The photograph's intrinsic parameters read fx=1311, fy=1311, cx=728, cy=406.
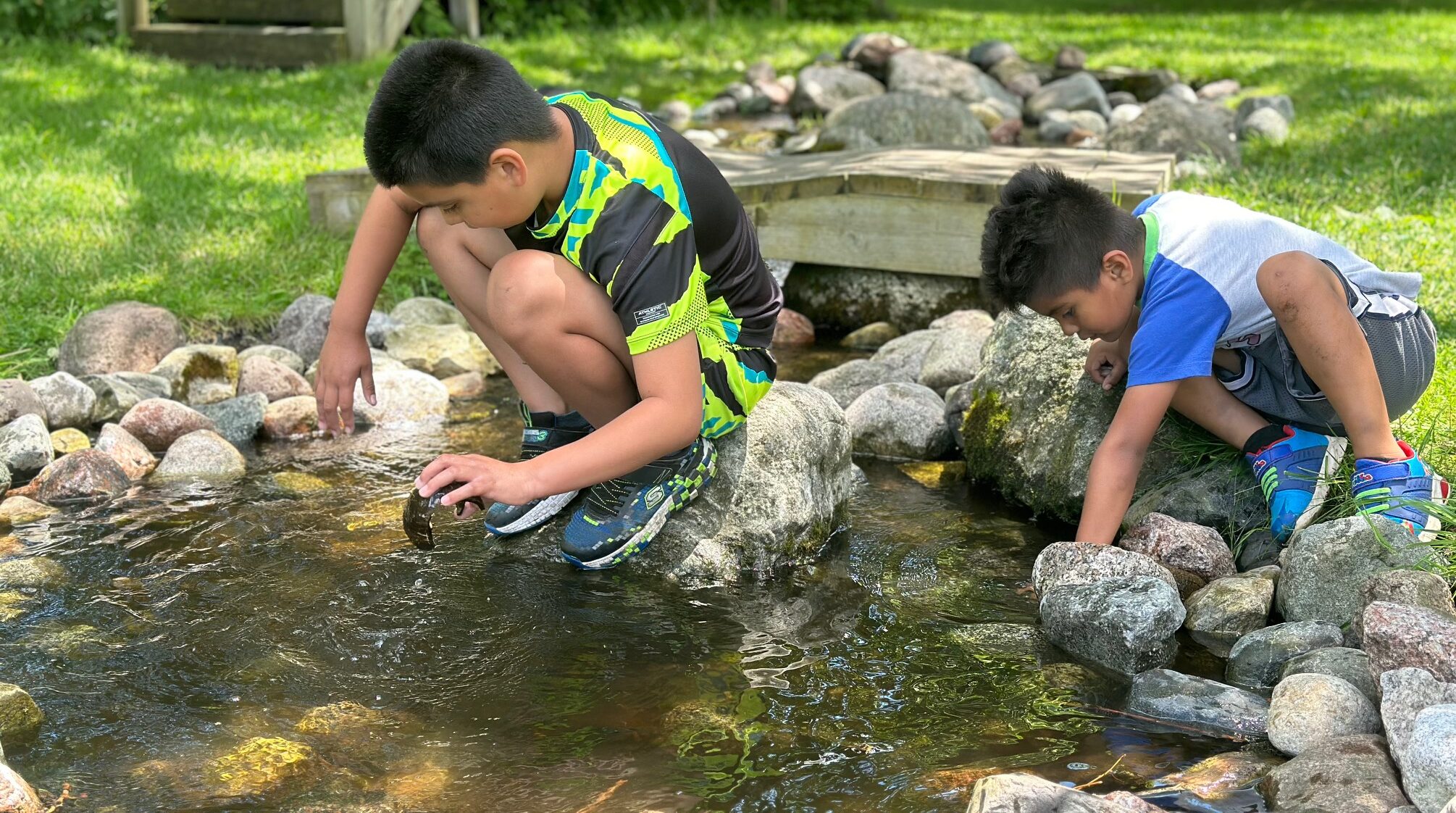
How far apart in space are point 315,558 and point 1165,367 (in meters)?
1.99

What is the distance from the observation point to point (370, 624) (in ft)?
9.08

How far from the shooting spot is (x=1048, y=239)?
2842 millimetres

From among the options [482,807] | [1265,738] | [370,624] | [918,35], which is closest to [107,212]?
[370,624]

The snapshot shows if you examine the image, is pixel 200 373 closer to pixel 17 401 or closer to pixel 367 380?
pixel 17 401

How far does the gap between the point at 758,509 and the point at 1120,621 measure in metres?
0.88

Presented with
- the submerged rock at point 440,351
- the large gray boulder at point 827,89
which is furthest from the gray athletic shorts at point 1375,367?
the large gray boulder at point 827,89

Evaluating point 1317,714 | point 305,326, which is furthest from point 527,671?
point 305,326

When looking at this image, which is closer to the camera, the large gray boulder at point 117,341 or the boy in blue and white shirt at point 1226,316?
the boy in blue and white shirt at point 1226,316

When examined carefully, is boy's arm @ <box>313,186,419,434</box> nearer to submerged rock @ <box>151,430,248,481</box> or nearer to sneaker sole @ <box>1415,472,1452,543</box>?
submerged rock @ <box>151,430,248,481</box>

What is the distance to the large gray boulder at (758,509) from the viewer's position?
3.08 meters

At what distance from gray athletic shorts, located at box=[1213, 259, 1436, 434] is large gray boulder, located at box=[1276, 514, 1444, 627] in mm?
379

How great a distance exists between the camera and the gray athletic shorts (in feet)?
9.77

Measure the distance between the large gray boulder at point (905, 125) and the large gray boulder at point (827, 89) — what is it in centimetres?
172

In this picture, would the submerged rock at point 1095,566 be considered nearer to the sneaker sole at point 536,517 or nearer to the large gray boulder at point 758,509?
the large gray boulder at point 758,509
